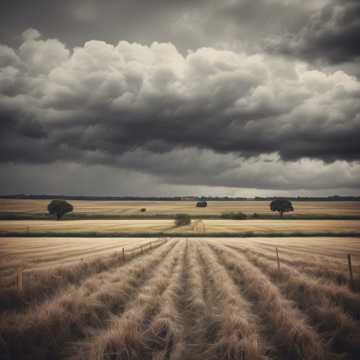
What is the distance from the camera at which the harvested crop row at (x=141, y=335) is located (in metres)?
5.35

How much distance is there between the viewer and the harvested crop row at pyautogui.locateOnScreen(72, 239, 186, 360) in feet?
17.5

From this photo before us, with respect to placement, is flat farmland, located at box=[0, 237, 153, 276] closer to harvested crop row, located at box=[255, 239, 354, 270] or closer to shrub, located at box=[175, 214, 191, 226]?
harvested crop row, located at box=[255, 239, 354, 270]

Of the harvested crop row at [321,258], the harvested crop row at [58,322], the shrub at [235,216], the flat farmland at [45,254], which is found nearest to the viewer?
the harvested crop row at [58,322]

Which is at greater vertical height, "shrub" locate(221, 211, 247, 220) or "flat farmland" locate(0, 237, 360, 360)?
"flat farmland" locate(0, 237, 360, 360)

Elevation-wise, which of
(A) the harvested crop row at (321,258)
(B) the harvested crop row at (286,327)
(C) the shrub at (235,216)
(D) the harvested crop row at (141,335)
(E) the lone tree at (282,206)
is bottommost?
(C) the shrub at (235,216)

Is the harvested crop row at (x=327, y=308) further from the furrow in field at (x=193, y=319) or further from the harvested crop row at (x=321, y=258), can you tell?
the harvested crop row at (x=321, y=258)

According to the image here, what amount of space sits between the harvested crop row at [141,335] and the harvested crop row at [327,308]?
4496 mm

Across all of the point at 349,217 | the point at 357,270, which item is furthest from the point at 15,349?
the point at 349,217

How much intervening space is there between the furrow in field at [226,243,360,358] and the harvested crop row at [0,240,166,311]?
35.1 ft

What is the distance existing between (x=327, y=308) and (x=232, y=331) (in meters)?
3.88

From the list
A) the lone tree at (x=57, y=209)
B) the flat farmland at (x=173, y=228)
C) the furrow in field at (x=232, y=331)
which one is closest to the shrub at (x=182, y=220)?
the flat farmland at (x=173, y=228)

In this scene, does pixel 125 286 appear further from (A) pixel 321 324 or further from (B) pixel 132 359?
(A) pixel 321 324

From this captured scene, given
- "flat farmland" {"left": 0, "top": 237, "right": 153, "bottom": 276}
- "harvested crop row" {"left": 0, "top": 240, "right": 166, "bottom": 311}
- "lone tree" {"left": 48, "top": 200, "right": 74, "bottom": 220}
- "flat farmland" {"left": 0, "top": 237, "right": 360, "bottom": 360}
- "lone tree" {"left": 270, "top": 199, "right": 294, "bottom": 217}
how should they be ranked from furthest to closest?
"lone tree" {"left": 270, "top": 199, "right": 294, "bottom": 217}
"lone tree" {"left": 48, "top": 200, "right": 74, "bottom": 220}
"flat farmland" {"left": 0, "top": 237, "right": 153, "bottom": 276}
"harvested crop row" {"left": 0, "top": 240, "right": 166, "bottom": 311}
"flat farmland" {"left": 0, "top": 237, "right": 360, "bottom": 360}

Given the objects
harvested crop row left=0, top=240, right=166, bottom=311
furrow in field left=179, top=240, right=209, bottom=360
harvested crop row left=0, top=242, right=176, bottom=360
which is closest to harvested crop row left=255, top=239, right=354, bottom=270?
furrow in field left=179, top=240, right=209, bottom=360
